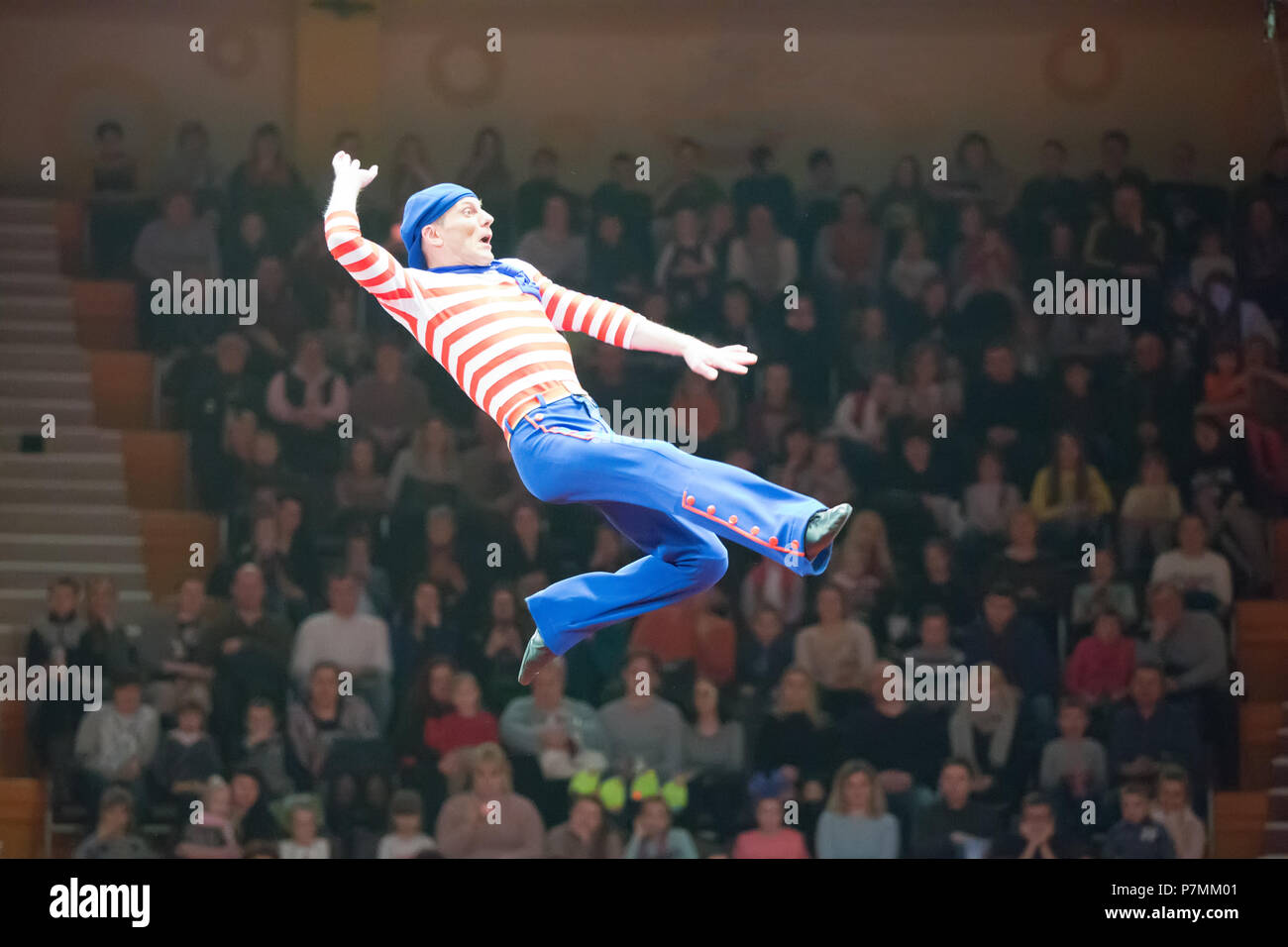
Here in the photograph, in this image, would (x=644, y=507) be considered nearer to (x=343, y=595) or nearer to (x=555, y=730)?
(x=555, y=730)

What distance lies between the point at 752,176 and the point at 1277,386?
7.03 ft

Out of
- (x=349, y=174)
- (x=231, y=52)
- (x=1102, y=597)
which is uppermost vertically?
(x=231, y=52)


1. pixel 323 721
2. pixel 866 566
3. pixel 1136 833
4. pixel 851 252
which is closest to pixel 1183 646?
pixel 1136 833

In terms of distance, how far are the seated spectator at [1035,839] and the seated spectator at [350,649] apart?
230 cm

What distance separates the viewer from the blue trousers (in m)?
4.79

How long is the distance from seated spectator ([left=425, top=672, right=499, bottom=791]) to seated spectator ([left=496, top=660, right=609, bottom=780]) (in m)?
0.07

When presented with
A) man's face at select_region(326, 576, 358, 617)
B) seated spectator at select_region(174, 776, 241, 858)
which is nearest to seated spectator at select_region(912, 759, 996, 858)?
man's face at select_region(326, 576, 358, 617)

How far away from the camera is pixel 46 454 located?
25.2ft

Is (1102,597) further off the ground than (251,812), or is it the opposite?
(1102,597)

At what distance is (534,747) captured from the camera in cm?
747

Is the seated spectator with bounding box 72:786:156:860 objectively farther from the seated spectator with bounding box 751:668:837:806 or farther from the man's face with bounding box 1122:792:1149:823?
the man's face with bounding box 1122:792:1149:823

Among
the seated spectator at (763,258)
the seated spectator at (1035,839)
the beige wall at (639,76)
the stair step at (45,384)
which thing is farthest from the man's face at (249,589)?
the seated spectator at (1035,839)

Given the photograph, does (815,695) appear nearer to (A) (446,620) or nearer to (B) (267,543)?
(A) (446,620)

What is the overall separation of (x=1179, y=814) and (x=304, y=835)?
3186 mm
